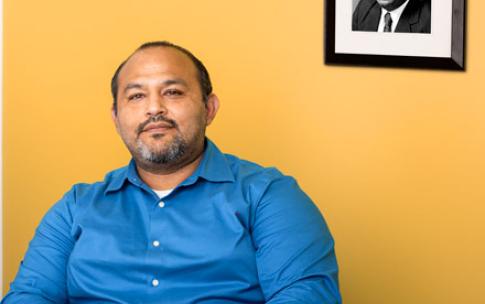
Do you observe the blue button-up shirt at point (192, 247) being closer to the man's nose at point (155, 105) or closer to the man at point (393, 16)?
the man's nose at point (155, 105)

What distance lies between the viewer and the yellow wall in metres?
2.85

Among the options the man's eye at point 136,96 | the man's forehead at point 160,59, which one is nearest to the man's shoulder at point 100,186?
the man's eye at point 136,96

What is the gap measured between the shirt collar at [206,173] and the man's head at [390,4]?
968 mm

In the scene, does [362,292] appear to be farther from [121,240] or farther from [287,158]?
[121,240]

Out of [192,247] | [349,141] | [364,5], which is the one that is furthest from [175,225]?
[364,5]

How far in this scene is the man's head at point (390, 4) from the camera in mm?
2828

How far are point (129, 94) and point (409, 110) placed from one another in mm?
1156

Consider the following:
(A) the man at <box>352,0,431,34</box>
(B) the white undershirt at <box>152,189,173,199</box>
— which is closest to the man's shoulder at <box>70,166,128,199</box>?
(B) the white undershirt at <box>152,189,173,199</box>

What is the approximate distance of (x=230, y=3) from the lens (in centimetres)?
286

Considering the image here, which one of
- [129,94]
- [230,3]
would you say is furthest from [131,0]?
[129,94]

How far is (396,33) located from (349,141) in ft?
1.41

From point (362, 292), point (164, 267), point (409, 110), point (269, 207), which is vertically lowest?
point (362, 292)

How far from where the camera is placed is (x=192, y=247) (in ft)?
6.70

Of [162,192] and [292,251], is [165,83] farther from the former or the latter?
[292,251]
